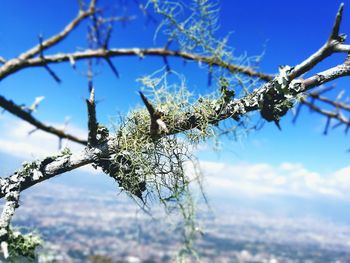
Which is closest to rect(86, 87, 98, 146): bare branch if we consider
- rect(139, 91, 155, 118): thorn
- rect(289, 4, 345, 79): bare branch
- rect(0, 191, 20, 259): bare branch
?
rect(139, 91, 155, 118): thorn

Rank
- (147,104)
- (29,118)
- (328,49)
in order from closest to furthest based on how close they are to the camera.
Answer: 1. (147,104)
2. (328,49)
3. (29,118)

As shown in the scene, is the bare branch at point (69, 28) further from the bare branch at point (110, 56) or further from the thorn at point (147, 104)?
the thorn at point (147, 104)

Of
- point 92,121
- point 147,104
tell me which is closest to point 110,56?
point 92,121

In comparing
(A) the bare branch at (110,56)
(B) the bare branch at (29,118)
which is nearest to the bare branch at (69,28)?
(A) the bare branch at (110,56)

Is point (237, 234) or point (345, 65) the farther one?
point (237, 234)

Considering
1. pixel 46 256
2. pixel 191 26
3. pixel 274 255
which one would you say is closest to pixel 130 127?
pixel 46 256

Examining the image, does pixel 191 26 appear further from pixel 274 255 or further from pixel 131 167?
pixel 274 255

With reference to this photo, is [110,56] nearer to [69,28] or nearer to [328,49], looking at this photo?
[69,28]

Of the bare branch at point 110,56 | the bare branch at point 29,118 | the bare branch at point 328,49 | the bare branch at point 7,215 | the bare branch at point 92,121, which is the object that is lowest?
the bare branch at point 7,215

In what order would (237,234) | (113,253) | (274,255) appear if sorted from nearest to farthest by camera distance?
1. (113,253)
2. (274,255)
3. (237,234)

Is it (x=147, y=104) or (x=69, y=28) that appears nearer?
(x=147, y=104)

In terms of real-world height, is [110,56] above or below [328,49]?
above
